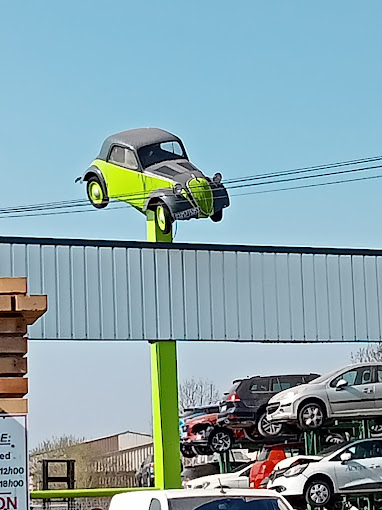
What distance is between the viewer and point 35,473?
45531mm

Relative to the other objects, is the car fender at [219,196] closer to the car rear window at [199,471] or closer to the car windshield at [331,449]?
the car windshield at [331,449]

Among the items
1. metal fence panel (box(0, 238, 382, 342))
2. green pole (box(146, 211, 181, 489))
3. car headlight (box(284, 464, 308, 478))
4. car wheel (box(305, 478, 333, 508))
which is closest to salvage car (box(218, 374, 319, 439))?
car headlight (box(284, 464, 308, 478))

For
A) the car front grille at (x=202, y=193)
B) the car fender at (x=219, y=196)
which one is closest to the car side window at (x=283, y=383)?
the car fender at (x=219, y=196)

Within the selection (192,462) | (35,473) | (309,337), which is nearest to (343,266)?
(309,337)

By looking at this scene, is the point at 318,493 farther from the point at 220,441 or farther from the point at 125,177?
the point at 125,177

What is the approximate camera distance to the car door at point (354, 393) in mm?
24281

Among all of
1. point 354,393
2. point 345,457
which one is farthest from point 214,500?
point 354,393

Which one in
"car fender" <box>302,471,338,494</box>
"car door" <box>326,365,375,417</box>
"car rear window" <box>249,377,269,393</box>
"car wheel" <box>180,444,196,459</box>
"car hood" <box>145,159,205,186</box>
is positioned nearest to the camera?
"car fender" <box>302,471,338,494</box>

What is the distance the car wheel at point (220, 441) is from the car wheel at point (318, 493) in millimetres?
3431

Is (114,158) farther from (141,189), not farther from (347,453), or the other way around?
(347,453)

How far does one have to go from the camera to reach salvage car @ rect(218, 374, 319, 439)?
24.9m

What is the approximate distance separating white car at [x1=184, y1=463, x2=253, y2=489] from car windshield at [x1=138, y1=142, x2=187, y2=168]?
23.4 ft

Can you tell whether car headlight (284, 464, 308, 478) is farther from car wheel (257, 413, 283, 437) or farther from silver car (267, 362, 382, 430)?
car wheel (257, 413, 283, 437)

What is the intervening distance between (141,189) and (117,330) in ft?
14.3
